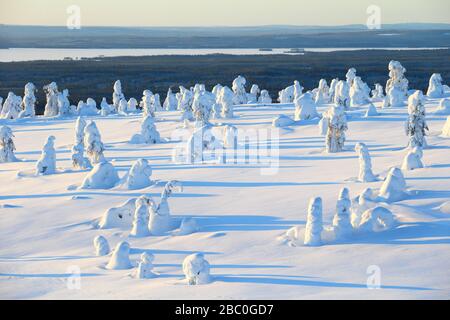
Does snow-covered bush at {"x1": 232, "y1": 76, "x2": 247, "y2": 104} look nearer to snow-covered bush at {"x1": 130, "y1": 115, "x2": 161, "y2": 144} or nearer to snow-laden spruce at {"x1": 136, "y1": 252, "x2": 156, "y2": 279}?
snow-covered bush at {"x1": 130, "y1": 115, "x2": 161, "y2": 144}

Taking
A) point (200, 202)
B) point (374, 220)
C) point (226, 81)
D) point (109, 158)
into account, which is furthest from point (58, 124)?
point (226, 81)

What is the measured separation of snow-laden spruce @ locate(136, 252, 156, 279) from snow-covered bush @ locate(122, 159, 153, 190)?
572 centimetres

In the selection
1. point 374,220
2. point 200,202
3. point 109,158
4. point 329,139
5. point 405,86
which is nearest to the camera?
point 374,220

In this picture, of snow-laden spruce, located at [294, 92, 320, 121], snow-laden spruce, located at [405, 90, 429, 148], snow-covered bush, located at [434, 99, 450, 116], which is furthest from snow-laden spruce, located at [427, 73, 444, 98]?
snow-laden spruce, located at [405, 90, 429, 148]

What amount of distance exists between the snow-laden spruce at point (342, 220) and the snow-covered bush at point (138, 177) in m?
5.68

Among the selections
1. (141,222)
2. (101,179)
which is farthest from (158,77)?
(141,222)

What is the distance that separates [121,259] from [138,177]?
17.5 ft

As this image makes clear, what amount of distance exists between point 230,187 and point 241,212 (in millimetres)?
2232

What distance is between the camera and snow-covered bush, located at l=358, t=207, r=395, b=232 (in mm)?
Answer: 12391

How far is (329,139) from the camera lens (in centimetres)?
1975

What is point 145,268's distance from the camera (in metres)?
11.2

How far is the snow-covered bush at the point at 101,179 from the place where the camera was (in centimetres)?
1741

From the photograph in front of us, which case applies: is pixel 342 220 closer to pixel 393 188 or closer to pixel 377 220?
pixel 377 220
